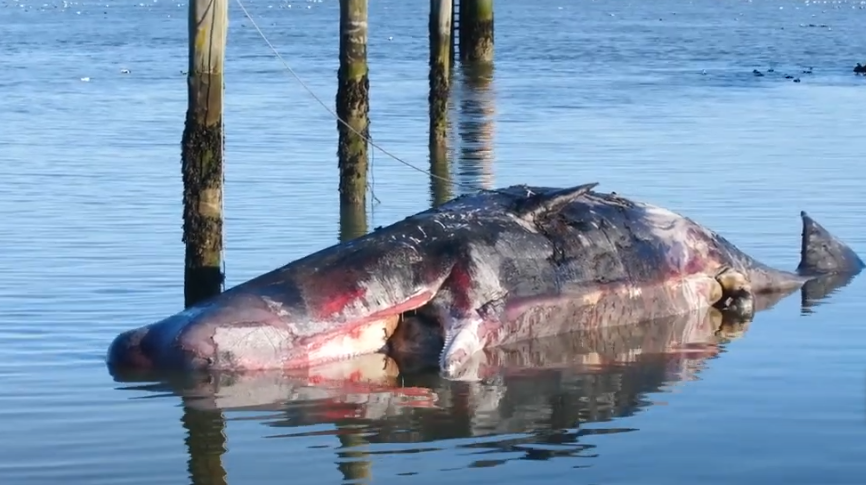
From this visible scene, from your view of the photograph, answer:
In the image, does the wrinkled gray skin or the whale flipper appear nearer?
the wrinkled gray skin

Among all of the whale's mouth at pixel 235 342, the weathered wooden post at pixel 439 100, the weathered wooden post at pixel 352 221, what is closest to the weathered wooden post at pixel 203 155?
the whale's mouth at pixel 235 342

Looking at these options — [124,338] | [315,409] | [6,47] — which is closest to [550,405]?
[315,409]

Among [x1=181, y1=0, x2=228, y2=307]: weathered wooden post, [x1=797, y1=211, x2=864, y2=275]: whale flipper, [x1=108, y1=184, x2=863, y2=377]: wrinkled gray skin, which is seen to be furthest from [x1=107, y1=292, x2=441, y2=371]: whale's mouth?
[x1=797, y1=211, x2=864, y2=275]: whale flipper

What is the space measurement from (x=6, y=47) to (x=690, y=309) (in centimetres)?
Result: 3822

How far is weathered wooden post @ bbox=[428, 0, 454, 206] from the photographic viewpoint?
58.6 ft

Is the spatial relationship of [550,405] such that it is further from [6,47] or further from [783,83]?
[6,47]

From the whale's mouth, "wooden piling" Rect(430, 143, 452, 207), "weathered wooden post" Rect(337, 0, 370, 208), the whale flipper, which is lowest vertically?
Result: the whale's mouth

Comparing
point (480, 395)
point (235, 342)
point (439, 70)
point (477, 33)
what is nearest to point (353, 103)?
point (439, 70)

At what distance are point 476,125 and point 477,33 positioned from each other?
1325cm

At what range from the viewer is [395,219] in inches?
614

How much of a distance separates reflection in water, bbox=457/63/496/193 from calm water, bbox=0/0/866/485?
0.31 feet

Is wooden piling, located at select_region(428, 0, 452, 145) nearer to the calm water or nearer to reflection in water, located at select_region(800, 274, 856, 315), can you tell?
the calm water

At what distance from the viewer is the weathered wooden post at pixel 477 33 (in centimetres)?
3700

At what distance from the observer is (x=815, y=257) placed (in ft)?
41.3
